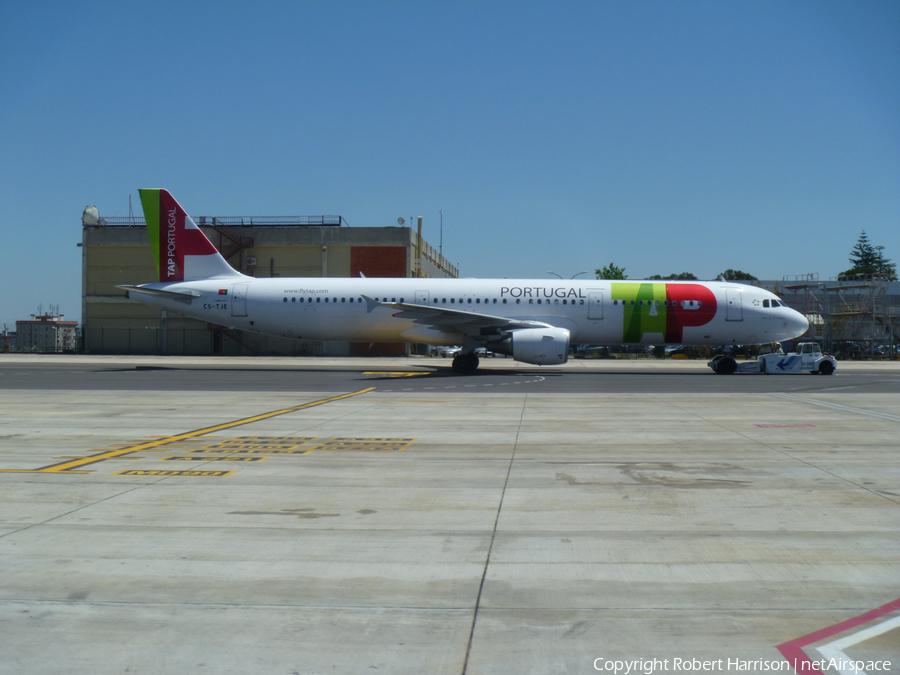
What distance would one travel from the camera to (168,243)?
101 feet

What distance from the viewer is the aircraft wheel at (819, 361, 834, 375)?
29562mm

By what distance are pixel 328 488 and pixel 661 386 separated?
53.6 feet

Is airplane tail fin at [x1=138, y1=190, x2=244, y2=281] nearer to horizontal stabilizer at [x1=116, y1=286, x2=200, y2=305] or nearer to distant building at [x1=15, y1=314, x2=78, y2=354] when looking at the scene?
horizontal stabilizer at [x1=116, y1=286, x2=200, y2=305]

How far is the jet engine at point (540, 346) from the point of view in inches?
1001

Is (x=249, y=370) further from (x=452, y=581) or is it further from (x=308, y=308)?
(x=452, y=581)

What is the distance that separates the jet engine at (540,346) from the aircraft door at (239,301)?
38.0 ft

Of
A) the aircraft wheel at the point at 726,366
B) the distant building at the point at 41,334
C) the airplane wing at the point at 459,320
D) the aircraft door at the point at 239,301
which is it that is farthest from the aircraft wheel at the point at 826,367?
the distant building at the point at 41,334

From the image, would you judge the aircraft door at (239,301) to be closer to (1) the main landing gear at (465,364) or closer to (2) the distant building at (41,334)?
(1) the main landing gear at (465,364)

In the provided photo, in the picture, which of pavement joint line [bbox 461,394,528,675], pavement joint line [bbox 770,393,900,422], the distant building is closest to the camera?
pavement joint line [bbox 461,394,528,675]

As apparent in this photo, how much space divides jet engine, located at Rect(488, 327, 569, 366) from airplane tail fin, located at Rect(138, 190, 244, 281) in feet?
44.4

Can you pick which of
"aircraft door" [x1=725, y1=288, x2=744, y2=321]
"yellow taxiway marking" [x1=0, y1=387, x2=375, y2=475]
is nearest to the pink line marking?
"yellow taxiway marking" [x1=0, y1=387, x2=375, y2=475]

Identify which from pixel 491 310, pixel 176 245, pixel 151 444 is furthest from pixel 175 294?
pixel 151 444

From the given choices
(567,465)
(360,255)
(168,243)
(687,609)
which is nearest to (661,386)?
(567,465)

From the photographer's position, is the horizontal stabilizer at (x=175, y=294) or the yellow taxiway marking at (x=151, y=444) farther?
the horizontal stabilizer at (x=175, y=294)
